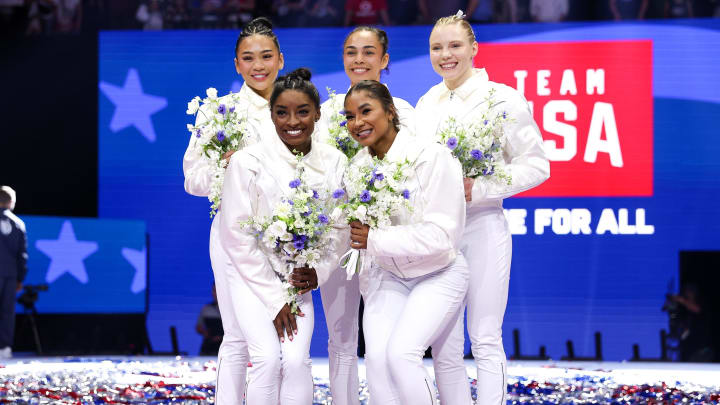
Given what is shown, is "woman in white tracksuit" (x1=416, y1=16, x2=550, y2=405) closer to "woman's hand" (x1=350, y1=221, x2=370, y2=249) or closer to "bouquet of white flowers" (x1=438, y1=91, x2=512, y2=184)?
"bouquet of white flowers" (x1=438, y1=91, x2=512, y2=184)

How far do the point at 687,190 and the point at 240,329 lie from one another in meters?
5.10

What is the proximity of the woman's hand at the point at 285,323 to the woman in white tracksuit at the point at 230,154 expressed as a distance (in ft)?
1.18

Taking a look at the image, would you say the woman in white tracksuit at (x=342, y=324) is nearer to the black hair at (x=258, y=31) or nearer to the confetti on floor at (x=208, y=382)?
→ the black hair at (x=258, y=31)

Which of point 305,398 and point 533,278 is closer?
point 305,398

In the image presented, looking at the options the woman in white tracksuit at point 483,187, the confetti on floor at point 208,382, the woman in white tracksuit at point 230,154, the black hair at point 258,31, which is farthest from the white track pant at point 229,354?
the confetti on floor at point 208,382

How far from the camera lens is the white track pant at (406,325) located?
3.57 meters

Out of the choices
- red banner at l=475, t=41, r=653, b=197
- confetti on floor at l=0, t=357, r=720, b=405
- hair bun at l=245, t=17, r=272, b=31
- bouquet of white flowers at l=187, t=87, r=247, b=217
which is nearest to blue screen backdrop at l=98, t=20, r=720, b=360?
red banner at l=475, t=41, r=653, b=197

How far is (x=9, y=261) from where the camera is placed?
8086mm

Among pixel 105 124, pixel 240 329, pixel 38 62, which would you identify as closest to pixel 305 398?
pixel 240 329

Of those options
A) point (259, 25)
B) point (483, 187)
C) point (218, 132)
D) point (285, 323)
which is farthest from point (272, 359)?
point (259, 25)

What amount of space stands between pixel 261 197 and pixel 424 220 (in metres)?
0.68

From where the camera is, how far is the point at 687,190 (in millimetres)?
7773

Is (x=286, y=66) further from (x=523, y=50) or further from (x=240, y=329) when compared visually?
(x=240, y=329)

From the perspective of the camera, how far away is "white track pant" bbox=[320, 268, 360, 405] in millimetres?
4105
